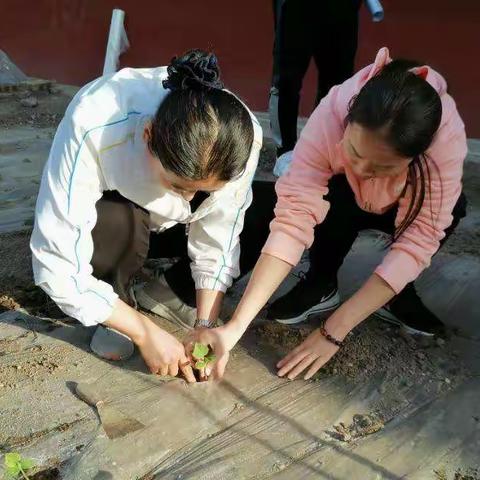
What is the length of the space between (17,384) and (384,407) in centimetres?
96

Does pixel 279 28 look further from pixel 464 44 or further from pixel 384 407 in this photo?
pixel 384 407

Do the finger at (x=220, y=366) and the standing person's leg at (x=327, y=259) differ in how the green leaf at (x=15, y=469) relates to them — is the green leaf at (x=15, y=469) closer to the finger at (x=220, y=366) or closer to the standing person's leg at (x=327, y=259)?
the finger at (x=220, y=366)

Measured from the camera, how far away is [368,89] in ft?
5.46

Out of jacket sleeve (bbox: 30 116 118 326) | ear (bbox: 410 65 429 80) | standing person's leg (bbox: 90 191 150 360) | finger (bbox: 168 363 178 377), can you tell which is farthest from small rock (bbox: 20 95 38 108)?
ear (bbox: 410 65 429 80)

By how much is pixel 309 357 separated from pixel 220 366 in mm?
254

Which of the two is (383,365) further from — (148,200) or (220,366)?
(148,200)

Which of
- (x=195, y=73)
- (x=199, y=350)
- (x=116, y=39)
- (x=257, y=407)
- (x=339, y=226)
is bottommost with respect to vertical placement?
(x=116, y=39)

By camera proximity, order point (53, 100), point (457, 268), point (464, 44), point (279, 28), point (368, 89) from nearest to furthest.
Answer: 1. point (368, 89)
2. point (457, 268)
3. point (279, 28)
4. point (464, 44)
5. point (53, 100)

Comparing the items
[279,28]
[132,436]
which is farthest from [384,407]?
[279,28]

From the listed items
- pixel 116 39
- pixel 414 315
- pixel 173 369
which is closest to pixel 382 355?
pixel 414 315

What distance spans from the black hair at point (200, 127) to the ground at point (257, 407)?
2.12 feet

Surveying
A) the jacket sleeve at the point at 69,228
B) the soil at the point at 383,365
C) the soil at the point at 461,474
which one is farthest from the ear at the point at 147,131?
the soil at the point at 461,474

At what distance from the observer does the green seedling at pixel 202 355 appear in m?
1.85

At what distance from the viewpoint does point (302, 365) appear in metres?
1.98
